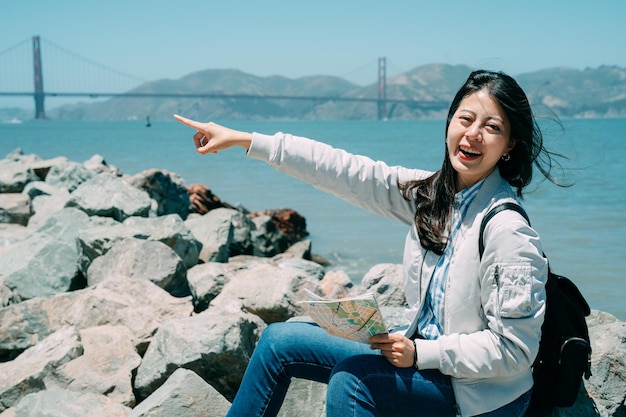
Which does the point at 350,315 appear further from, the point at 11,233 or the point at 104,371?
the point at 11,233

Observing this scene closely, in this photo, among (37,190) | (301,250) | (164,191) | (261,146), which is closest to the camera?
(261,146)

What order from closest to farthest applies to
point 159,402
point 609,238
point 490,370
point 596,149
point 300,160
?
point 490,370, point 300,160, point 159,402, point 609,238, point 596,149

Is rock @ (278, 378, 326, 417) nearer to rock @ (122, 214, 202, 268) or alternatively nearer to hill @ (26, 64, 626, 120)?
rock @ (122, 214, 202, 268)

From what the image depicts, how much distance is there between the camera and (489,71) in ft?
5.71

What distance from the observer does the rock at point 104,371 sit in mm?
2578

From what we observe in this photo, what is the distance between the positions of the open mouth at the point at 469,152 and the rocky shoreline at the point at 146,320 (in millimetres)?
726

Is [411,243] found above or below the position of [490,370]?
above

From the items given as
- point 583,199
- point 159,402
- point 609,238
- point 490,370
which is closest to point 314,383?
point 159,402

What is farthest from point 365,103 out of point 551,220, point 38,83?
point 551,220

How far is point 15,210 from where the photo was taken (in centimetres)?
639

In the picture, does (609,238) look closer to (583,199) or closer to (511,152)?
(583,199)

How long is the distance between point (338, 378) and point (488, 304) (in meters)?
0.39

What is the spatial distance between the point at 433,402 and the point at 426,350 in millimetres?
129

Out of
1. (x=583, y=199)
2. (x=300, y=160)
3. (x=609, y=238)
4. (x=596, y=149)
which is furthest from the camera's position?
(x=596, y=149)
